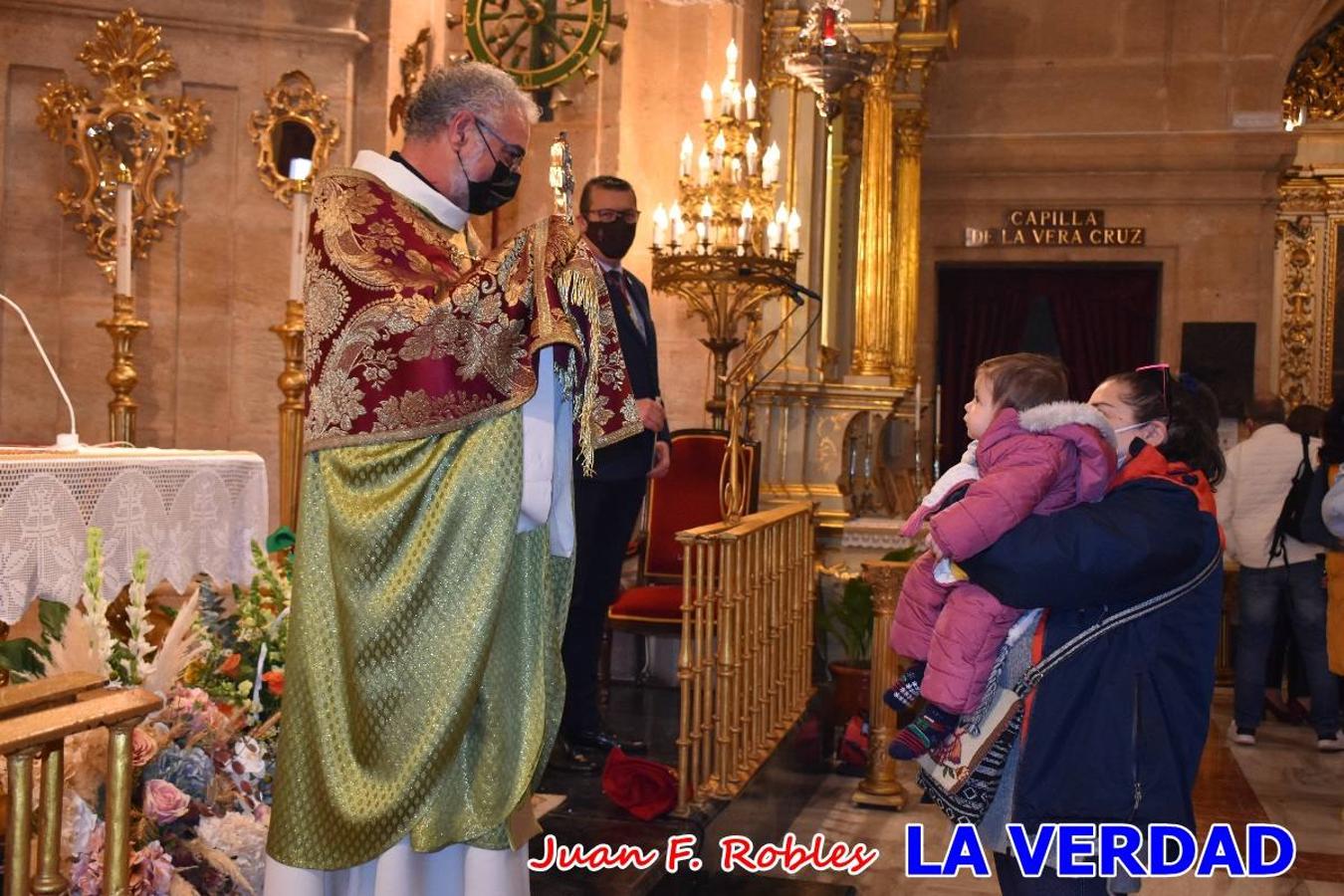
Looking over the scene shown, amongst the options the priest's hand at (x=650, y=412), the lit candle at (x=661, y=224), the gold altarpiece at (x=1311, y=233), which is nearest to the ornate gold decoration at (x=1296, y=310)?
the gold altarpiece at (x=1311, y=233)

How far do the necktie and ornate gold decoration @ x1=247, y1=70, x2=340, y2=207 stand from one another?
288 centimetres

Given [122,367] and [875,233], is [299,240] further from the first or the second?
[875,233]

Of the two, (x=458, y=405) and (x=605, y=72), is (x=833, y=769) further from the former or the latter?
(x=458, y=405)

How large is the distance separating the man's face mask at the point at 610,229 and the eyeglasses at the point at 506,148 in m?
1.59

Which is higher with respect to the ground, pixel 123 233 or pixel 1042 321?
pixel 1042 321

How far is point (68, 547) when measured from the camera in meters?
A: 3.40

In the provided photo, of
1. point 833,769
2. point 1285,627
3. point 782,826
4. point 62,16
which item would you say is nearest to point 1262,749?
point 1285,627

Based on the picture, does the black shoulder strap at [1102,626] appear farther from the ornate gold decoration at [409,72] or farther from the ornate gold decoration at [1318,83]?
the ornate gold decoration at [1318,83]

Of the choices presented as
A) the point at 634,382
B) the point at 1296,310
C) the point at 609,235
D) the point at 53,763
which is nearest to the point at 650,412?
the point at 634,382

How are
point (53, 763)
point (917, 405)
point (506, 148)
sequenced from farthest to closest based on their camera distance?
point (917, 405)
point (506, 148)
point (53, 763)

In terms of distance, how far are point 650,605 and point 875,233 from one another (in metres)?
3.77

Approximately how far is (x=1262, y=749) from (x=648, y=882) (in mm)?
4409

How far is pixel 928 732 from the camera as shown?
9.19 feet

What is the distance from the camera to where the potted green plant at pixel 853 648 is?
6523 mm
